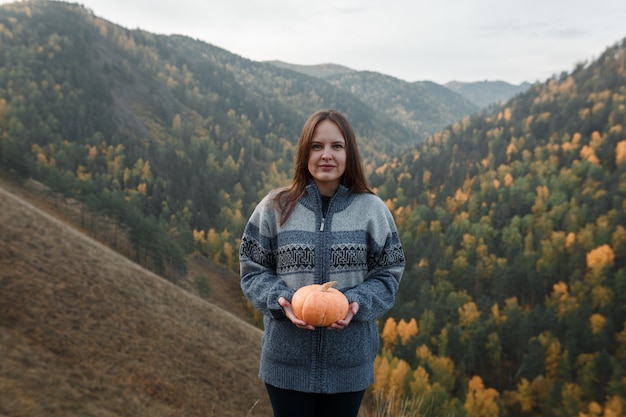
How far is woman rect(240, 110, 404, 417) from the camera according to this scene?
2918 millimetres

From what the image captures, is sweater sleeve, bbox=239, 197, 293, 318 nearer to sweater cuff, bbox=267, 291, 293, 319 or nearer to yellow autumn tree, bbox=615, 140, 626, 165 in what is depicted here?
sweater cuff, bbox=267, 291, 293, 319

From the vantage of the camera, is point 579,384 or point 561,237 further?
point 561,237

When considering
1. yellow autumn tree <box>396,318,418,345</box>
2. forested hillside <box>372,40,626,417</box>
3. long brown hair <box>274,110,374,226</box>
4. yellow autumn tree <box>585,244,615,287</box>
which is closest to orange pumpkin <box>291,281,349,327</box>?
long brown hair <box>274,110,374,226</box>

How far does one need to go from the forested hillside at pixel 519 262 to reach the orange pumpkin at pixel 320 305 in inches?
1195

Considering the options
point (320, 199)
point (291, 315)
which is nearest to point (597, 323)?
point (320, 199)

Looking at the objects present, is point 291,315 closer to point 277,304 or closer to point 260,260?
point 277,304

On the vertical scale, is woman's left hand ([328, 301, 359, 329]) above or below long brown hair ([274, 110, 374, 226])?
below

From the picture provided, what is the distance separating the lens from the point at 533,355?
56.5m

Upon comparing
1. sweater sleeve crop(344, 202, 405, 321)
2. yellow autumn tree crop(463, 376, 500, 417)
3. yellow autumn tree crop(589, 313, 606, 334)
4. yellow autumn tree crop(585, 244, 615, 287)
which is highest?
sweater sleeve crop(344, 202, 405, 321)

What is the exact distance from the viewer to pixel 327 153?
9.91 feet

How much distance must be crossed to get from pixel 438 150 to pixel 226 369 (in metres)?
125

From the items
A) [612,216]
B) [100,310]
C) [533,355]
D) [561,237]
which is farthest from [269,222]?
[612,216]

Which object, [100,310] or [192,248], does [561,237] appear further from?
[100,310]

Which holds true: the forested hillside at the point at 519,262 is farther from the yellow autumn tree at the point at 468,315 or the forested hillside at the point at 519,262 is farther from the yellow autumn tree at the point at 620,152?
the yellow autumn tree at the point at 620,152
